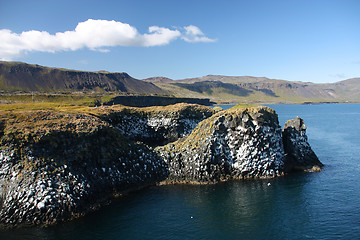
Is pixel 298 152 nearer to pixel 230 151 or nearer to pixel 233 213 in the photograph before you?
pixel 230 151

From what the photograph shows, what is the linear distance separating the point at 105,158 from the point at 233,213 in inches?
685

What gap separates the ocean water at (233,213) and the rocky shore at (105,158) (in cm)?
191

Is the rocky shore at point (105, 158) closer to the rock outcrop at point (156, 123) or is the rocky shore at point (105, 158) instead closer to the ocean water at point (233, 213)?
the ocean water at point (233, 213)

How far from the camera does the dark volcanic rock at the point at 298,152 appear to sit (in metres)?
41.8

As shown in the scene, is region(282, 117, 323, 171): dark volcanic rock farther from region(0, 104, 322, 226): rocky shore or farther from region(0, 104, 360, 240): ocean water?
region(0, 104, 360, 240): ocean water

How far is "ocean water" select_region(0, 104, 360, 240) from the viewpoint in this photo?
23.2 meters

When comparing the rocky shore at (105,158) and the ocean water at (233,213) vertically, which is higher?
the rocky shore at (105,158)

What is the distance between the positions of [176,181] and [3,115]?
978 inches

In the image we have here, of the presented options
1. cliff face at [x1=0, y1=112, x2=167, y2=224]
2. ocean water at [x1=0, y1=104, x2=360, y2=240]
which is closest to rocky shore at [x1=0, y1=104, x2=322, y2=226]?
cliff face at [x1=0, y1=112, x2=167, y2=224]

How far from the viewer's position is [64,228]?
24.1 metres

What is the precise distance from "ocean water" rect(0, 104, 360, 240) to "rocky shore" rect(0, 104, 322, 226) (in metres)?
1.91

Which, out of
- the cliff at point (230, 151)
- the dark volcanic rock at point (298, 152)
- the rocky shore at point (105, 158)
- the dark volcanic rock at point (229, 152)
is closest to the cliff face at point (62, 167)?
the rocky shore at point (105, 158)

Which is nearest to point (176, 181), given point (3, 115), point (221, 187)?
point (221, 187)

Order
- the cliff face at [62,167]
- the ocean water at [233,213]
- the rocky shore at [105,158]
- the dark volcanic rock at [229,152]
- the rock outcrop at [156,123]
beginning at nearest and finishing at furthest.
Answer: the ocean water at [233,213], the cliff face at [62,167], the rocky shore at [105,158], the dark volcanic rock at [229,152], the rock outcrop at [156,123]
